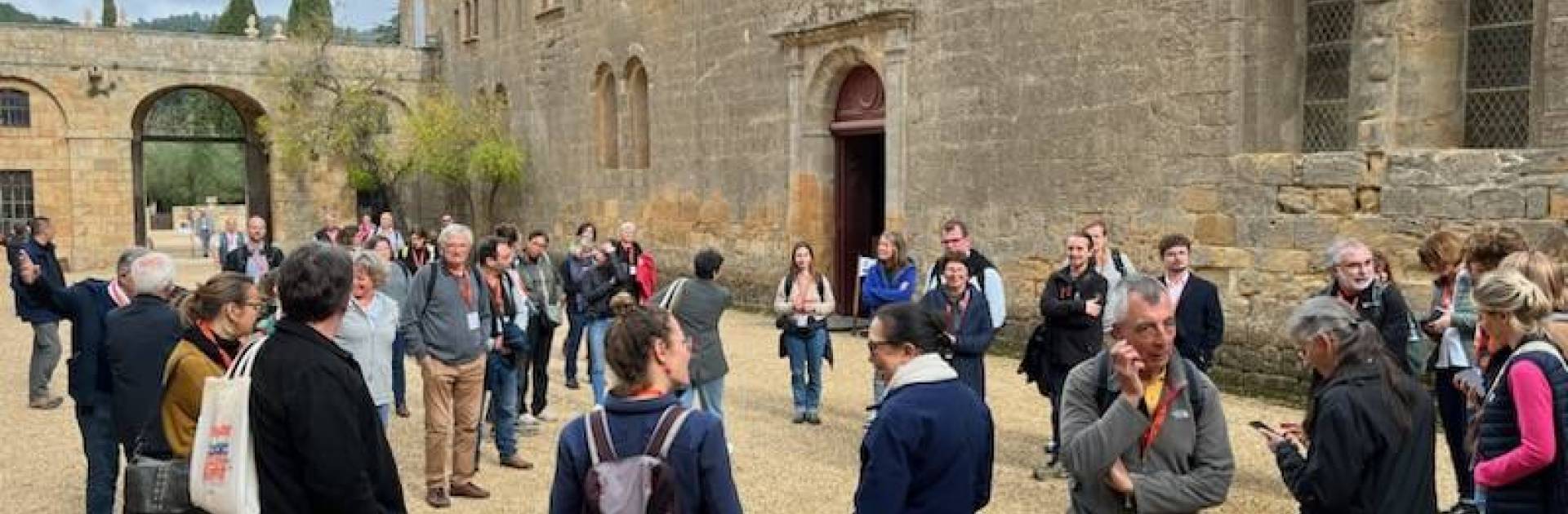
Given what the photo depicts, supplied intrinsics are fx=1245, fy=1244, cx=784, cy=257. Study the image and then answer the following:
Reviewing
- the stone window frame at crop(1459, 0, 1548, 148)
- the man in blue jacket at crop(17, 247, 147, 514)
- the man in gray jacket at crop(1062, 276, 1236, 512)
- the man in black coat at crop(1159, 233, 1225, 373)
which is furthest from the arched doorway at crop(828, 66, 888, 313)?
the man in gray jacket at crop(1062, 276, 1236, 512)

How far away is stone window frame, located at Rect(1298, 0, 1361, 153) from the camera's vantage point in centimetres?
969

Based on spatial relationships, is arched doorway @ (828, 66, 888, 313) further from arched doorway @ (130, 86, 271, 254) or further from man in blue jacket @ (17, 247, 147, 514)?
arched doorway @ (130, 86, 271, 254)

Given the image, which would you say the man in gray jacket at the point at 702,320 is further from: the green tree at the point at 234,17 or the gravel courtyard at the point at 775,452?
the green tree at the point at 234,17

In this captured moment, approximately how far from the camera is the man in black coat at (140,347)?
4.92 meters

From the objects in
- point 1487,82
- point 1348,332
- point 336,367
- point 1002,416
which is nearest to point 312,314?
point 336,367

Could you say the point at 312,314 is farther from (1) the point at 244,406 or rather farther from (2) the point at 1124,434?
(2) the point at 1124,434

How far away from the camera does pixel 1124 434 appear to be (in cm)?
320

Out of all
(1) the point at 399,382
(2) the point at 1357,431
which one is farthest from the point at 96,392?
(2) the point at 1357,431

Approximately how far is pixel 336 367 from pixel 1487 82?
8631mm

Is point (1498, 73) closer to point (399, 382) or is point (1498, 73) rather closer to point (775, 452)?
point (775, 452)

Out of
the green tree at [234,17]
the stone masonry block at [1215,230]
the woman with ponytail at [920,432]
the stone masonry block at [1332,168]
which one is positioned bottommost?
the woman with ponytail at [920,432]

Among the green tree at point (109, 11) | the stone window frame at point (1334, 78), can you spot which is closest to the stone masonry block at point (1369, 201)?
the stone window frame at point (1334, 78)

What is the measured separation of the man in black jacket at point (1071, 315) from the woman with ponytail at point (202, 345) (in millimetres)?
4221

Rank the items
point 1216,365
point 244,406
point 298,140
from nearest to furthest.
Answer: point 244,406
point 1216,365
point 298,140
